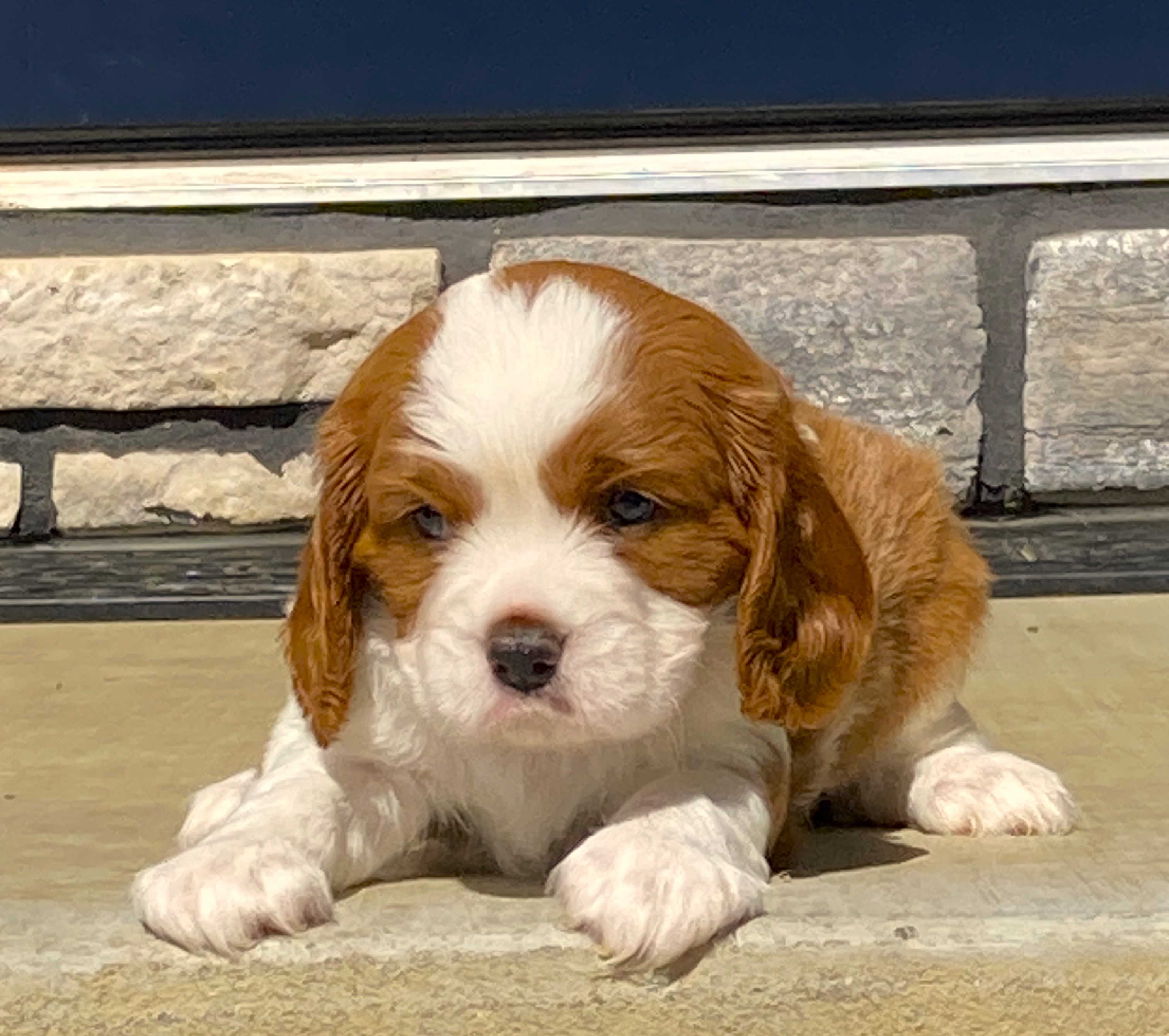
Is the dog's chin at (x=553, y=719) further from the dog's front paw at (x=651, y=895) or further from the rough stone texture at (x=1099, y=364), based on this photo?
the rough stone texture at (x=1099, y=364)

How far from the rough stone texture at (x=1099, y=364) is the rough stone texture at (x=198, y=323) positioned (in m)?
1.48

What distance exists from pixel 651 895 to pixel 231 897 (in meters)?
0.47

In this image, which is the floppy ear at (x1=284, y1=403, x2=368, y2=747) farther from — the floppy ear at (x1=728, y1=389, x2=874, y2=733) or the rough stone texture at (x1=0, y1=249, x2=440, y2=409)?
the rough stone texture at (x1=0, y1=249, x2=440, y2=409)

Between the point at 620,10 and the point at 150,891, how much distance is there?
113 inches

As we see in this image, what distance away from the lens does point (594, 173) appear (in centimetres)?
435

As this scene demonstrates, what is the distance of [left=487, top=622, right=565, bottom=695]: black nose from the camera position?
197cm

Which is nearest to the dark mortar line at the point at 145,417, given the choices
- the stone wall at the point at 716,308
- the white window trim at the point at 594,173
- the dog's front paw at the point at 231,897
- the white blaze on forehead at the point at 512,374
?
the stone wall at the point at 716,308

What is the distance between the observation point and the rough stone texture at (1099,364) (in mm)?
4344

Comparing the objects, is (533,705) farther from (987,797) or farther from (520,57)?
(520,57)

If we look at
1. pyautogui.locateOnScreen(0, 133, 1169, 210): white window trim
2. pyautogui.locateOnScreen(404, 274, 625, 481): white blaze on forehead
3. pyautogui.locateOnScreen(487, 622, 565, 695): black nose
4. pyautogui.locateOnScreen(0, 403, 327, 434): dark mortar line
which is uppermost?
pyautogui.locateOnScreen(0, 133, 1169, 210): white window trim

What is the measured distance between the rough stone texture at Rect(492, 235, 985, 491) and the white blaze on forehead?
2.16 metres

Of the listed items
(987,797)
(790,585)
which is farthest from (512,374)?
(987,797)

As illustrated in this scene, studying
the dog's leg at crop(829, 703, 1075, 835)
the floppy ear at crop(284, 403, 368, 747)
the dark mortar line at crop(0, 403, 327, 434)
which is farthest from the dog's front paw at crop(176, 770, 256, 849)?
the dark mortar line at crop(0, 403, 327, 434)

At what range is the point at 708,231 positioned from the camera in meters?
4.38
